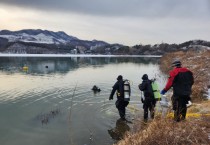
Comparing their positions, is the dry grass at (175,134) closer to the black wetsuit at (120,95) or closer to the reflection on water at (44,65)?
the black wetsuit at (120,95)

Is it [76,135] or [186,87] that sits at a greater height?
[186,87]

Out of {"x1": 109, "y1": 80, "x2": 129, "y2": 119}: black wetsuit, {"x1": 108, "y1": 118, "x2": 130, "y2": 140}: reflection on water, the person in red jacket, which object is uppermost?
the person in red jacket

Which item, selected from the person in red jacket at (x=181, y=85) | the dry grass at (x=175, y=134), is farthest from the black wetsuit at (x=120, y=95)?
the dry grass at (x=175, y=134)

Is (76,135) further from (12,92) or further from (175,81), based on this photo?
(12,92)

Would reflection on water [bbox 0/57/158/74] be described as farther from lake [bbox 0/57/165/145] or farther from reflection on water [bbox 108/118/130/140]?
reflection on water [bbox 108/118/130/140]

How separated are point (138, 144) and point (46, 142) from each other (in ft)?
15.6

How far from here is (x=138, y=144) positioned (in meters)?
6.79

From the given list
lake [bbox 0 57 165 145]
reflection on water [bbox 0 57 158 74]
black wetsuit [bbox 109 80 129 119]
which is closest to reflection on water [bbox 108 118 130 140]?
lake [bbox 0 57 165 145]

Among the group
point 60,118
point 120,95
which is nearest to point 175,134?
point 120,95

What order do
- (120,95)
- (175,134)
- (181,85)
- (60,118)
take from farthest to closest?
(60,118) → (120,95) → (181,85) → (175,134)

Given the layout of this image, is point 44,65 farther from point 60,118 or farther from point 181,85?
point 181,85

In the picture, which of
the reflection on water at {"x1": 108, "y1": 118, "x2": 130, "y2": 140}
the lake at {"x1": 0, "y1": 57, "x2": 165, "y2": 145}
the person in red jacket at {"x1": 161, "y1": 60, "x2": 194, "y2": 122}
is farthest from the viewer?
the reflection on water at {"x1": 108, "y1": 118, "x2": 130, "y2": 140}

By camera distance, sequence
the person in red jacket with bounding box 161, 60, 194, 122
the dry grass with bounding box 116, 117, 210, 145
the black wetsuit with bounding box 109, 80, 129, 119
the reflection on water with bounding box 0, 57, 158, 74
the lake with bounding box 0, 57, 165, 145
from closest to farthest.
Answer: the dry grass with bounding box 116, 117, 210, 145 → the person in red jacket with bounding box 161, 60, 194, 122 → the lake with bounding box 0, 57, 165, 145 → the black wetsuit with bounding box 109, 80, 129, 119 → the reflection on water with bounding box 0, 57, 158, 74

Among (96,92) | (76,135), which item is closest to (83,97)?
(96,92)
